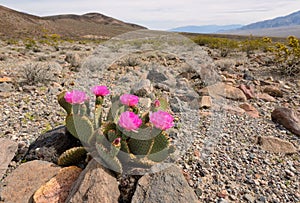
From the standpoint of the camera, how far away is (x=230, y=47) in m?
14.4

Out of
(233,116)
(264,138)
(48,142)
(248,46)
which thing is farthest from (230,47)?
(48,142)

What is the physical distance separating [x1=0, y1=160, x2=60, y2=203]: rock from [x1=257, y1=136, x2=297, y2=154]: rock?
2.70 meters

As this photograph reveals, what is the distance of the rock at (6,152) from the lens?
9.05ft

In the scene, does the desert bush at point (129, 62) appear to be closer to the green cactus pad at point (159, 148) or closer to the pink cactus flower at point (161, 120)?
the green cactus pad at point (159, 148)

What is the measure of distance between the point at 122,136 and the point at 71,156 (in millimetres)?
623

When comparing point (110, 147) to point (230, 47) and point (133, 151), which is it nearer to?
point (133, 151)

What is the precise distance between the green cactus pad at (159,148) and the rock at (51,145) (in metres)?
1.00

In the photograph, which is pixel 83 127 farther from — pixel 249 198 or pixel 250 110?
pixel 250 110

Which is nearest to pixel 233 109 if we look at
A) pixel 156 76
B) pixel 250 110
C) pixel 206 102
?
pixel 250 110

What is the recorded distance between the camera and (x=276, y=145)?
361cm

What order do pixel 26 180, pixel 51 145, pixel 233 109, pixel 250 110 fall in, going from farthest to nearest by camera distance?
pixel 250 110, pixel 233 109, pixel 51 145, pixel 26 180

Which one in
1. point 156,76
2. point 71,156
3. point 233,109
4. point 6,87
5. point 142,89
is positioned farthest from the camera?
point 156,76

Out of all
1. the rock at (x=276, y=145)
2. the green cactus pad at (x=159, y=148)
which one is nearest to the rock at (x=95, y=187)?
the green cactus pad at (x=159, y=148)

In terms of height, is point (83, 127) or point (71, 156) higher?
point (83, 127)
